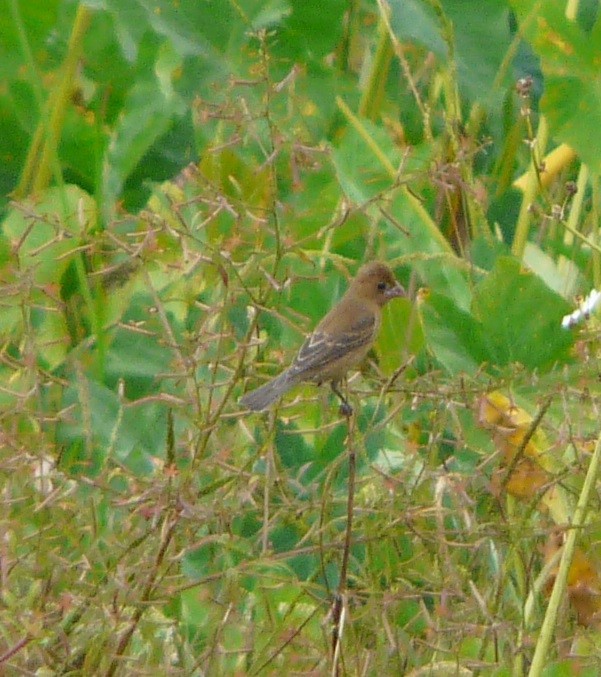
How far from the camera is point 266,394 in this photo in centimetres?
261

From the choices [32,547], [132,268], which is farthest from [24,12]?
[32,547]

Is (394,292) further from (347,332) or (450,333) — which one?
(450,333)

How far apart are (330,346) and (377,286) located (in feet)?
1.12

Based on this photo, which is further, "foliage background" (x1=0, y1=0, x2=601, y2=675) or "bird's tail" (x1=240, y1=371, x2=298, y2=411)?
"bird's tail" (x1=240, y1=371, x2=298, y2=411)

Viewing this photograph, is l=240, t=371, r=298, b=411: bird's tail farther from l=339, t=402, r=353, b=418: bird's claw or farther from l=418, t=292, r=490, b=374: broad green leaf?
l=418, t=292, r=490, b=374: broad green leaf

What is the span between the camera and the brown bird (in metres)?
2.97

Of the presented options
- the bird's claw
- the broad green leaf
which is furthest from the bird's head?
the bird's claw

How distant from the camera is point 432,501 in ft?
8.06

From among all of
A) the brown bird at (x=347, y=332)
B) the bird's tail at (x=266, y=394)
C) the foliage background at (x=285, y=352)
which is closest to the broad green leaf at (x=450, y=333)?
the foliage background at (x=285, y=352)

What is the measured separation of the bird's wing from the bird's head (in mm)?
65

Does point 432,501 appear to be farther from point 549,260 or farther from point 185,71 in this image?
point 185,71

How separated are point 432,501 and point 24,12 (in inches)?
74.6

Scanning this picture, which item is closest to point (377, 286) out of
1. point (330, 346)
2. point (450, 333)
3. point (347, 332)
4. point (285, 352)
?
point (347, 332)

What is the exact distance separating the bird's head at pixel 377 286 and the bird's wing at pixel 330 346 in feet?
0.21
